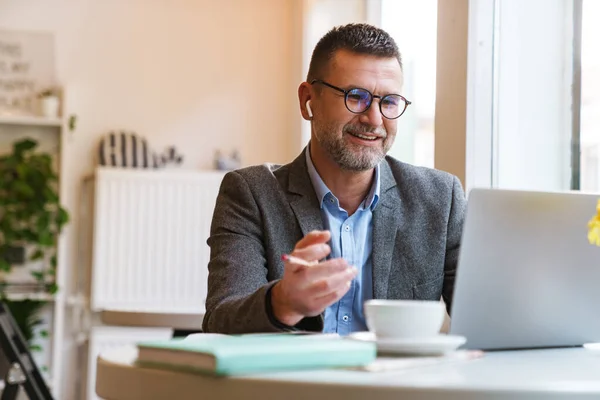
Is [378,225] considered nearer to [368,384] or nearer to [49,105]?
[368,384]

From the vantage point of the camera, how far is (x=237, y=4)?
4.36 m

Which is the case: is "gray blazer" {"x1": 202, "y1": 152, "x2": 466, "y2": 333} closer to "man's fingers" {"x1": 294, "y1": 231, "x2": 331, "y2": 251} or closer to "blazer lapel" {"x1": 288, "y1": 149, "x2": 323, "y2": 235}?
"blazer lapel" {"x1": 288, "y1": 149, "x2": 323, "y2": 235}

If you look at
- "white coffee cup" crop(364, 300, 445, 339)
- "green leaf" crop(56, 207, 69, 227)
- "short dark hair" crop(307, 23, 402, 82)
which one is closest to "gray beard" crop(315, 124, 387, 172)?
"short dark hair" crop(307, 23, 402, 82)

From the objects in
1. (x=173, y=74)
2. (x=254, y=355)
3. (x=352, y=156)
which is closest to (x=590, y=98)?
(x=352, y=156)

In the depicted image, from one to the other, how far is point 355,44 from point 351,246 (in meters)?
0.42

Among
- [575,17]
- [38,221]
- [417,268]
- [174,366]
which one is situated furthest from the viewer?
[38,221]

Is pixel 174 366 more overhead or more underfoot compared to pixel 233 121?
more underfoot

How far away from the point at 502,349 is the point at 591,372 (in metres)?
0.27

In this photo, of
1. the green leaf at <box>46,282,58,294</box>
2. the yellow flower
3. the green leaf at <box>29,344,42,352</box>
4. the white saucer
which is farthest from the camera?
the green leaf at <box>29,344,42,352</box>

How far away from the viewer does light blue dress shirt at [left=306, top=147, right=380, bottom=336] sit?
175cm

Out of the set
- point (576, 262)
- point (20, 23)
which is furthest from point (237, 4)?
point (576, 262)

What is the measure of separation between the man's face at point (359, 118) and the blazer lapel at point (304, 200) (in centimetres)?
8

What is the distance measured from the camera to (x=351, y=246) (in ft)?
5.86

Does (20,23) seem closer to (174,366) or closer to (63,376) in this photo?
(63,376)
